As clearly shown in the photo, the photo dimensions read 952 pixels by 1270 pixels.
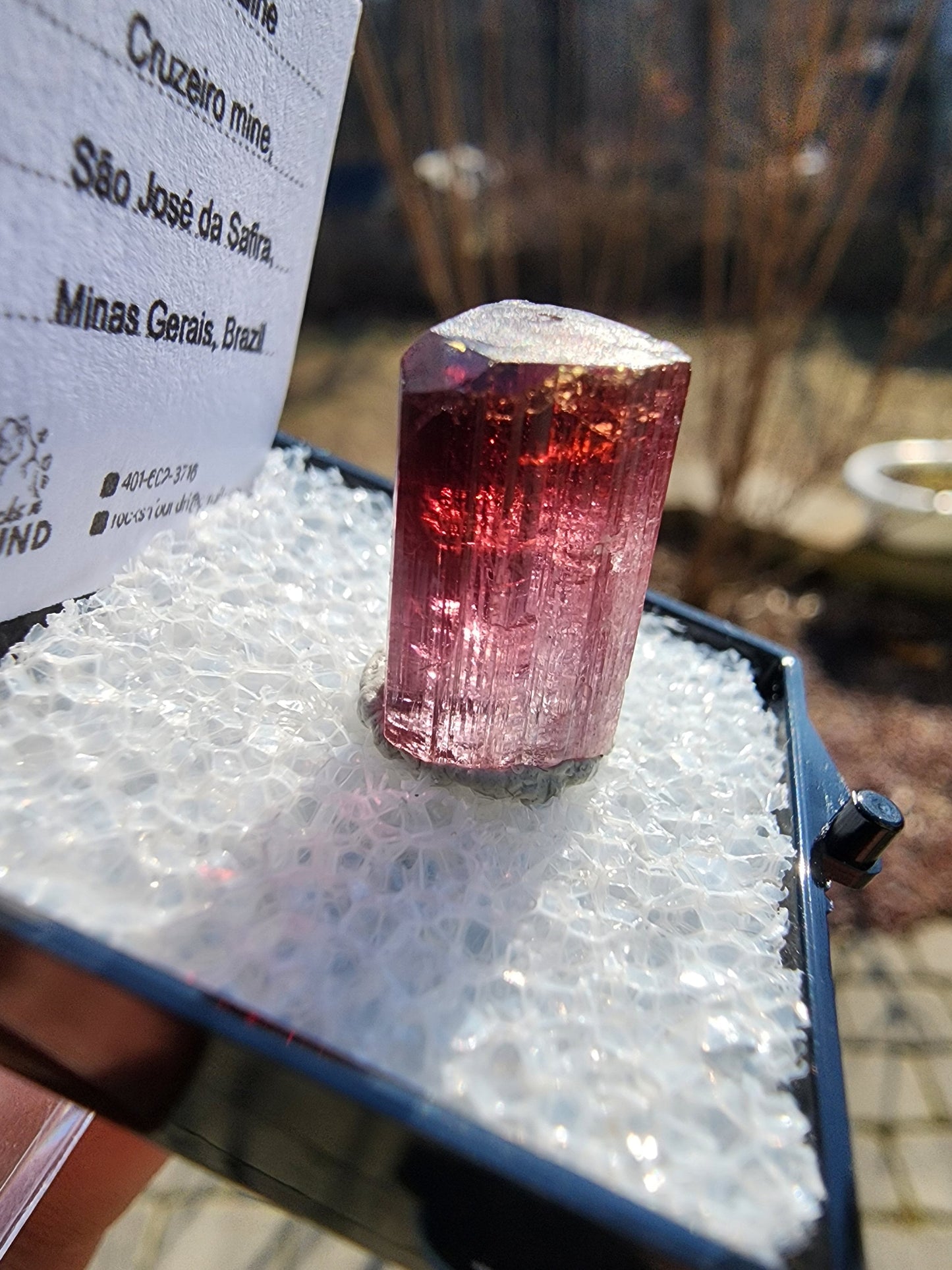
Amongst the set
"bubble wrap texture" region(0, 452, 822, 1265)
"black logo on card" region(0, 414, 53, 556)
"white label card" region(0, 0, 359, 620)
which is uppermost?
"white label card" region(0, 0, 359, 620)

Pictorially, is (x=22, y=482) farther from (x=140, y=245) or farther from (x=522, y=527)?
(x=522, y=527)

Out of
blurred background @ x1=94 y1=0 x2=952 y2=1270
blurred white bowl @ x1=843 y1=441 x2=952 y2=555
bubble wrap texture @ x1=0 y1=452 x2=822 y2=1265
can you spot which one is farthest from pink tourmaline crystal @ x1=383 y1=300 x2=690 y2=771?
blurred white bowl @ x1=843 y1=441 x2=952 y2=555

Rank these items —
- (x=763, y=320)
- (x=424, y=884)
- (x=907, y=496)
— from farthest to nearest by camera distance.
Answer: (x=907, y=496) < (x=763, y=320) < (x=424, y=884)

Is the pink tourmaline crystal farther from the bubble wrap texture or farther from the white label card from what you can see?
the white label card

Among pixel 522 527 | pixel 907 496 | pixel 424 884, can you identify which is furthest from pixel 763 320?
pixel 424 884

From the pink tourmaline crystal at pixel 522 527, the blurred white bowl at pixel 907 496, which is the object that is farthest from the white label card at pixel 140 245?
the blurred white bowl at pixel 907 496
